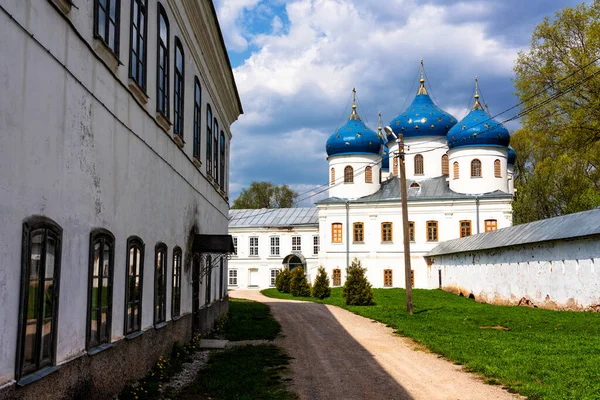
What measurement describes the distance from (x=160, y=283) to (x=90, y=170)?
13.5ft

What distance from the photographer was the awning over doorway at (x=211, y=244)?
13.4 m

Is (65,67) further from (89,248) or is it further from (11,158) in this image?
(89,248)

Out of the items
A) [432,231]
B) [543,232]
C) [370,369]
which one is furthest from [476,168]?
[370,369]

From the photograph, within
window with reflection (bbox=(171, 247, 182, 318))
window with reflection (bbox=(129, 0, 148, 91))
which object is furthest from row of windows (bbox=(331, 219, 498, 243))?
window with reflection (bbox=(129, 0, 148, 91))

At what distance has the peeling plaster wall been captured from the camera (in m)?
18.6

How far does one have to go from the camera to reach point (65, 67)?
5680 millimetres

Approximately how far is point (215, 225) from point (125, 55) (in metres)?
10.3

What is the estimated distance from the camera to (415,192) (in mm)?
45094

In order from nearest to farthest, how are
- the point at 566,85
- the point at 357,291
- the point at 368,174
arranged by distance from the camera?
the point at 566,85 → the point at 357,291 → the point at 368,174

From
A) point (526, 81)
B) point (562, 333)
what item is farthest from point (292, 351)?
point (526, 81)

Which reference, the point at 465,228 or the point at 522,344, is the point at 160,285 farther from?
the point at 465,228

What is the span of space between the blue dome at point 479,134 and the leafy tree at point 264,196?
115 ft

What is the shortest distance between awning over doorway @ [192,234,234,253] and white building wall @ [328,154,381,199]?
32.1 meters

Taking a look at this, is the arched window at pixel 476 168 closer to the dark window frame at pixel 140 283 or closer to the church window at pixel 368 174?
the church window at pixel 368 174
